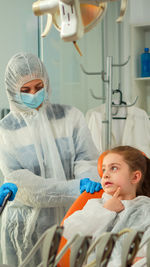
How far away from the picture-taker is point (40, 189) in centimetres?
188

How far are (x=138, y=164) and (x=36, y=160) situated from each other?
0.54 metres

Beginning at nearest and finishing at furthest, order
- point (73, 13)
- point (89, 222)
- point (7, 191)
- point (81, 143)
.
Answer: point (73, 13), point (89, 222), point (7, 191), point (81, 143)

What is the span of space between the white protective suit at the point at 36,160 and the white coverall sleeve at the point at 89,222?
13.0 inches

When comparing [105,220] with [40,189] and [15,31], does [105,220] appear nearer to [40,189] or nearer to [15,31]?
[40,189]

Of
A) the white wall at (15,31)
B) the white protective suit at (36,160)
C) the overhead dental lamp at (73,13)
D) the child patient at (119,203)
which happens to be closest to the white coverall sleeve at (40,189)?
the white protective suit at (36,160)

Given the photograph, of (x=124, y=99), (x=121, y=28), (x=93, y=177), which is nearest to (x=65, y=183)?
(x=93, y=177)

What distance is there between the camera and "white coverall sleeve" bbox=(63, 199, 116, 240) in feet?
4.92

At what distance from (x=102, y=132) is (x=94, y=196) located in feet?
4.25

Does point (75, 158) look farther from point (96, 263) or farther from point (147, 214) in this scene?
point (96, 263)

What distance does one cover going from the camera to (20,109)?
6.40ft

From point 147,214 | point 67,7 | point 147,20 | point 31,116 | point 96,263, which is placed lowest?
point 147,214

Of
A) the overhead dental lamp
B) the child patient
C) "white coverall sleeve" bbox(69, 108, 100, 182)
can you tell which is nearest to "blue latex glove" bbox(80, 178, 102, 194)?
the child patient

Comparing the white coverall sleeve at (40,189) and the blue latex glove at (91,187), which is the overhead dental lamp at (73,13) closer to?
the blue latex glove at (91,187)

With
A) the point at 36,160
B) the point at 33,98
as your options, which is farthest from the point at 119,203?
the point at 33,98
